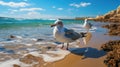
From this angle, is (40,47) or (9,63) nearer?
(9,63)

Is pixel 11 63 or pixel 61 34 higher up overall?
pixel 61 34

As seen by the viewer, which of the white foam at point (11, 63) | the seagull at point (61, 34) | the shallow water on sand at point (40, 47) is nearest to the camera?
the white foam at point (11, 63)

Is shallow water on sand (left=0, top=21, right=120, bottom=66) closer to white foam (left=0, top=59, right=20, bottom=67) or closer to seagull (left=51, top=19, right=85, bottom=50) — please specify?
white foam (left=0, top=59, right=20, bottom=67)

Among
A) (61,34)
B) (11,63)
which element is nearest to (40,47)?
(61,34)

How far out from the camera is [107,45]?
6320 mm

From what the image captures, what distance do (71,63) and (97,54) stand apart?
1262 millimetres

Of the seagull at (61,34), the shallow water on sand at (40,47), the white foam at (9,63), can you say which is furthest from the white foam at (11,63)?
the seagull at (61,34)

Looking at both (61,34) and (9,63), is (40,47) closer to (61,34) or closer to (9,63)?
(61,34)

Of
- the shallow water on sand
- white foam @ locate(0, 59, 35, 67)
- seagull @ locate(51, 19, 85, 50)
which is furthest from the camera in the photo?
seagull @ locate(51, 19, 85, 50)

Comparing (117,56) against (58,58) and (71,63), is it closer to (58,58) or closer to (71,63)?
(71,63)

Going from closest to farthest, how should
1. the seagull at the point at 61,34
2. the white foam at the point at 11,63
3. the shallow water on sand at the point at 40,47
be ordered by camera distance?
the white foam at the point at 11,63
the shallow water on sand at the point at 40,47
the seagull at the point at 61,34

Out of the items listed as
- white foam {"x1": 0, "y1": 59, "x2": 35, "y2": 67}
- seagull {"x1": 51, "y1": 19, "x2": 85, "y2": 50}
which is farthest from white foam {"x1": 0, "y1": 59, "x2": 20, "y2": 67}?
seagull {"x1": 51, "y1": 19, "x2": 85, "y2": 50}

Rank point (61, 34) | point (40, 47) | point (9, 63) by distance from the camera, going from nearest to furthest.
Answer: point (9, 63) → point (61, 34) → point (40, 47)

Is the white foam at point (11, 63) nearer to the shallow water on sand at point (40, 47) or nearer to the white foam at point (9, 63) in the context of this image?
the white foam at point (9, 63)
